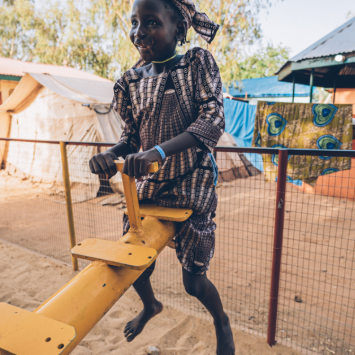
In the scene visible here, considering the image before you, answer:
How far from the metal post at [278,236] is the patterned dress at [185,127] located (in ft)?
2.48

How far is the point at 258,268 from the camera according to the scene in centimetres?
360

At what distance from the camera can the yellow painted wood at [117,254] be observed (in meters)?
0.96

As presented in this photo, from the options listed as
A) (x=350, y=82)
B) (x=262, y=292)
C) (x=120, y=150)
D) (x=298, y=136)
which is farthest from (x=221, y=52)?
(x=120, y=150)

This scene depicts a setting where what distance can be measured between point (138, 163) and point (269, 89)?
1717cm

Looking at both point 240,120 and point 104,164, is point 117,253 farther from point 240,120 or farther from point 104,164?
point 240,120

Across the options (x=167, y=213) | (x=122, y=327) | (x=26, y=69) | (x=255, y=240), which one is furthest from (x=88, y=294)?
(x=26, y=69)

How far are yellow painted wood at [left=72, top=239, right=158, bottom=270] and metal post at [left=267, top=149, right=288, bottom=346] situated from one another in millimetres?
1260

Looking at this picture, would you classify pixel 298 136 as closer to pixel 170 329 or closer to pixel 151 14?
pixel 170 329

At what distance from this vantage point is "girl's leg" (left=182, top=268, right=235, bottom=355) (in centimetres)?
147

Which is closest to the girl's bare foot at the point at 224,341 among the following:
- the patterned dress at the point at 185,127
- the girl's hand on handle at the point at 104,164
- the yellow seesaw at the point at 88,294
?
the patterned dress at the point at 185,127

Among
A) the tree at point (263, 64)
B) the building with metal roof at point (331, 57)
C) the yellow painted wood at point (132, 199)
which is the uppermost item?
the tree at point (263, 64)

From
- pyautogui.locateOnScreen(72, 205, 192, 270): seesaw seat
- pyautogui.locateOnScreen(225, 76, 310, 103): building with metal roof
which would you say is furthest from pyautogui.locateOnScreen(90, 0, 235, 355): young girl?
pyautogui.locateOnScreen(225, 76, 310, 103): building with metal roof

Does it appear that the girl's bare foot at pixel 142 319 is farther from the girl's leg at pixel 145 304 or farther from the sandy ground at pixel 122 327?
the sandy ground at pixel 122 327

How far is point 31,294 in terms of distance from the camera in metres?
2.84
